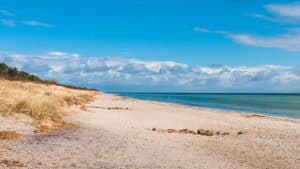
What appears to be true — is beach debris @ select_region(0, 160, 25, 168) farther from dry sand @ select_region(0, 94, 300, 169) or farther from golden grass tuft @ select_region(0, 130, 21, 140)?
golden grass tuft @ select_region(0, 130, 21, 140)

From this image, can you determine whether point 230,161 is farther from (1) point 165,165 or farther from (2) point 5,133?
(2) point 5,133

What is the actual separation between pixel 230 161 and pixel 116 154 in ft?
11.9

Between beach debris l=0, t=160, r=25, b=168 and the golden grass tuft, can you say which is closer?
beach debris l=0, t=160, r=25, b=168

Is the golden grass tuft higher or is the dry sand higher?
the golden grass tuft

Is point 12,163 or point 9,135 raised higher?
point 9,135

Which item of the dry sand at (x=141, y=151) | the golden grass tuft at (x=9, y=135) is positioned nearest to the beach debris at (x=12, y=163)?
the dry sand at (x=141, y=151)

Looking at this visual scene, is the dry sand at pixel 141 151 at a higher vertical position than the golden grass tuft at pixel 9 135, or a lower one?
lower

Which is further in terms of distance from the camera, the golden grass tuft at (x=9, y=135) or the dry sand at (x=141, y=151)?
the golden grass tuft at (x=9, y=135)

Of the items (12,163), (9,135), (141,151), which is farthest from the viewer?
(9,135)

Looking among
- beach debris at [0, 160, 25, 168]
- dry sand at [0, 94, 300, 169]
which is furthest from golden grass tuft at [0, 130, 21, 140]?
beach debris at [0, 160, 25, 168]

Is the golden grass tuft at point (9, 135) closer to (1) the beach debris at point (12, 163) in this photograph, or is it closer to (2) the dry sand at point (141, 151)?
(2) the dry sand at point (141, 151)

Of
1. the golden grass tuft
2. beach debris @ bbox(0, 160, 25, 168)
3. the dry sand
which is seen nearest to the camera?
beach debris @ bbox(0, 160, 25, 168)

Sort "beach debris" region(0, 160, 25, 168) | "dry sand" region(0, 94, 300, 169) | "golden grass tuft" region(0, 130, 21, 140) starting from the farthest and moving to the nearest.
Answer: "golden grass tuft" region(0, 130, 21, 140) → "dry sand" region(0, 94, 300, 169) → "beach debris" region(0, 160, 25, 168)

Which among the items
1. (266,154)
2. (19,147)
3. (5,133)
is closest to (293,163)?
(266,154)
